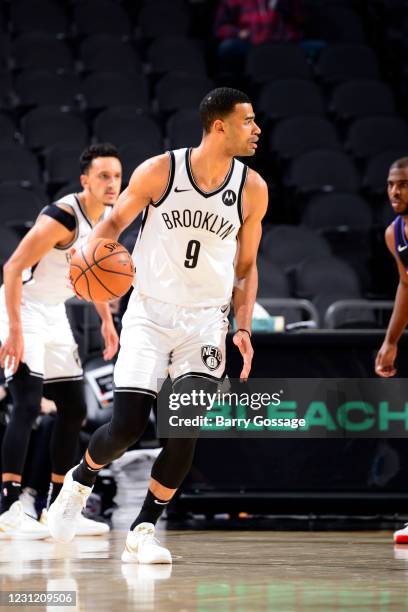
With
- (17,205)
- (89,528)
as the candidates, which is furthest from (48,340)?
(17,205)

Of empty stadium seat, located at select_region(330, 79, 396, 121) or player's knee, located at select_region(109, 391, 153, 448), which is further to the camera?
empty stadium seat, located at select_region(330, 79, 396, 121)

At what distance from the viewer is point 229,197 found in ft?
16.1

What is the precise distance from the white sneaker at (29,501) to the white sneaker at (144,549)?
2032mm

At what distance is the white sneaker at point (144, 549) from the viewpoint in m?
4.72

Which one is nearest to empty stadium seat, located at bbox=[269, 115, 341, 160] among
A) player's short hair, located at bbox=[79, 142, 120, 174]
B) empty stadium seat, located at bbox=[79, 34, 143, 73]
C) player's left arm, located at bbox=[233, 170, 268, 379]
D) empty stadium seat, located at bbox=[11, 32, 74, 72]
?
empty stadium seat, located at bbox=[79, 34, 143, 73]

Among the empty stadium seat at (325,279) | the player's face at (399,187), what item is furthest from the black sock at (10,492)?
the empty stadium seat at (325,279)

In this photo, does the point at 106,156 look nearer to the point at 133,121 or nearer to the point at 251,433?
the point at 251,433

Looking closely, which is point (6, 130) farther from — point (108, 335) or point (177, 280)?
point (177, 280)

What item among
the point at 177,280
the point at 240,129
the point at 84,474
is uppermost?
the point at 240,129

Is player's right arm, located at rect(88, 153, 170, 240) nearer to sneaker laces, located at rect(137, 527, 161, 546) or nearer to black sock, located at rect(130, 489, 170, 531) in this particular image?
black sock, located at rect(130, 489, 170, 531)

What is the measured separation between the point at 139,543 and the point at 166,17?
33.3ft

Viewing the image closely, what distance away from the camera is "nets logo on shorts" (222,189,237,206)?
193 inches

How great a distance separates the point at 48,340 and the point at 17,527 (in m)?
1.01

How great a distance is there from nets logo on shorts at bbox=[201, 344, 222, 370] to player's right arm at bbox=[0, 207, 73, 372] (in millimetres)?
1132
